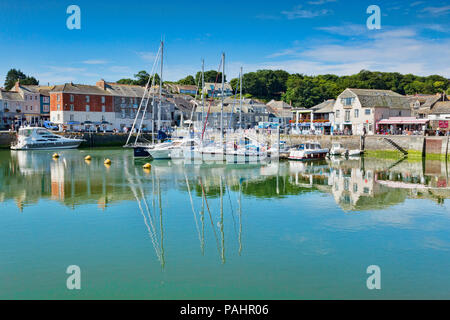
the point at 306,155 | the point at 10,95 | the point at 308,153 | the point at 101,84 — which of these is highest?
the point at 101,84

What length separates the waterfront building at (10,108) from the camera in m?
83.1

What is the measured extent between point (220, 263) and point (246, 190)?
1498 cm

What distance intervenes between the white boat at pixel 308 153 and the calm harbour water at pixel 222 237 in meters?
16.8

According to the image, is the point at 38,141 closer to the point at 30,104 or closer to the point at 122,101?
the point at 122,101

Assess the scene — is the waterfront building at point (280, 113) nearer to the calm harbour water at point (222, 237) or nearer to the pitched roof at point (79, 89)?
the pitched roof at point (79, 89)

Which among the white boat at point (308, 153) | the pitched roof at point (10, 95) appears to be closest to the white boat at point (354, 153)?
the white boat at point (308, 153)

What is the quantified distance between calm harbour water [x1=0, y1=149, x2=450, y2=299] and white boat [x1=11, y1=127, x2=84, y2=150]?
3129cm

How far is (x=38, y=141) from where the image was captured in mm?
62875

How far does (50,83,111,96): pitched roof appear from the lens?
81125 mm

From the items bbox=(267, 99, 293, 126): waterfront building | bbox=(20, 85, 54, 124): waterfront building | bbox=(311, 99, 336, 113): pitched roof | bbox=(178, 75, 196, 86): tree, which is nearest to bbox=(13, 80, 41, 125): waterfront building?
bbox=(20, 85, 54, 124): waterfront building

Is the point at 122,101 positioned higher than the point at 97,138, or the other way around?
the point at 122,101

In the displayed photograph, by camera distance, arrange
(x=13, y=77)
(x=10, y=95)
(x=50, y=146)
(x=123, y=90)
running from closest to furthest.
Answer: (x=50, y=146), (x=10, y=95), (x=123, y=90), (x=13, y=77)

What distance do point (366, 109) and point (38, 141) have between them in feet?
169

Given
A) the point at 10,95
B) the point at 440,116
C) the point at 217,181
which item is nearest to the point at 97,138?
the point at 10,95
